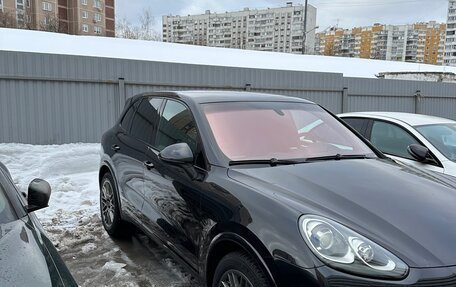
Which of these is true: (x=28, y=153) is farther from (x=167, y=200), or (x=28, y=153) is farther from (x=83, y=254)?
(x=167, y=200)

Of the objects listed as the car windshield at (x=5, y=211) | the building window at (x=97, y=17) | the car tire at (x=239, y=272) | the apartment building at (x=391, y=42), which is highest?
the building window at (x=97, y=17)

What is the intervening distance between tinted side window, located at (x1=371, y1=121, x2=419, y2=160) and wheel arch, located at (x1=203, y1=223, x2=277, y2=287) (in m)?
3.36

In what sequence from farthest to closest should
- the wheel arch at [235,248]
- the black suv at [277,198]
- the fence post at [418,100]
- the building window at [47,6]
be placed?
the building window at [47,6] → the fence post at [418,100] → the wheel arch at [235,248] → the black suv at [277,198]

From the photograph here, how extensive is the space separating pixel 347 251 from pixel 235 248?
73 centimetres

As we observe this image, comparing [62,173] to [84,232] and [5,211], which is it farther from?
[5,211]

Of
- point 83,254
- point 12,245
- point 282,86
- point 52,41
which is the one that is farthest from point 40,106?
point 52,41

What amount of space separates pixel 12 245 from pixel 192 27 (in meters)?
84.6

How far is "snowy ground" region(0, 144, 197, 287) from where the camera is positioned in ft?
12.6

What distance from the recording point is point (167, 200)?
10.9 feet

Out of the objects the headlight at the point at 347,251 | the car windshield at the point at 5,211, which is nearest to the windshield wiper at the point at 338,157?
the headlight at the point at 347,251

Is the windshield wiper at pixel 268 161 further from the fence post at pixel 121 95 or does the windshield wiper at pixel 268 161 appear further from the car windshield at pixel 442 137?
the fence post at pixel 121 95

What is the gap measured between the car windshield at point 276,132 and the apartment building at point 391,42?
81.0 meters

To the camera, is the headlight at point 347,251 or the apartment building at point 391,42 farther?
the apartment building at point 391,42

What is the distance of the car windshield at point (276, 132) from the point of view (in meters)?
3.08
